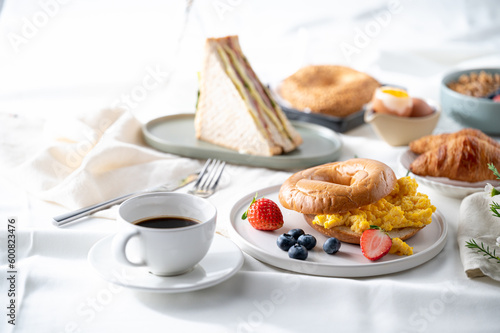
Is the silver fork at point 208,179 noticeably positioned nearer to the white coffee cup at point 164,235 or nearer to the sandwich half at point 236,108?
the sandwich half at point 236,108

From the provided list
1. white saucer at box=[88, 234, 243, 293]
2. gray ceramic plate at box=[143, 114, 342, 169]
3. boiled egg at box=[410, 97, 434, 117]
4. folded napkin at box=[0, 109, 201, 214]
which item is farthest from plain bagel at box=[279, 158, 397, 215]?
boiled egg at box=[410, 97, 434, 117]

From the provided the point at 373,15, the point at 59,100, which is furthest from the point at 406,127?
the point at 373,15

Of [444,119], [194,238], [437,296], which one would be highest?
[194,238]

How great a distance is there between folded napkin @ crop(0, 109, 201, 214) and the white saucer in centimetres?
66

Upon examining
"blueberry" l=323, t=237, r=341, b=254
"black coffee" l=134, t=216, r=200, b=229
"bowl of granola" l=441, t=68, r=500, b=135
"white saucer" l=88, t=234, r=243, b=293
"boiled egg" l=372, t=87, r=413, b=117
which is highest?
"black coffee" l=134, t=216, r=200, b=229

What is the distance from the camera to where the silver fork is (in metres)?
2.51

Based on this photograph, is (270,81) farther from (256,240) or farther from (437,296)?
(437,296)

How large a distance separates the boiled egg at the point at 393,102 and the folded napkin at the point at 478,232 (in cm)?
104

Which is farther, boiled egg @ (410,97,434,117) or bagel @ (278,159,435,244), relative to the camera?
boiled egg @ (410,97,434,117)

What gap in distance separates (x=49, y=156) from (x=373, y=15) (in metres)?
3.63

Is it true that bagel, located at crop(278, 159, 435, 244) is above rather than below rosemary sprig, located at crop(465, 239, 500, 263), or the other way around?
above

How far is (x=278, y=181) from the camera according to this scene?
2.57 m

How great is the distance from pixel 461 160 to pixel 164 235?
4.64ft

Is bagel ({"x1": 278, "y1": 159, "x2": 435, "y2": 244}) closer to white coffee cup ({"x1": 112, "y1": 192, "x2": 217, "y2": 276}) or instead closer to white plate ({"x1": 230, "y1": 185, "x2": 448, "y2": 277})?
white plate ({"x1": 230, "y1": 185, "x2": 448, "y2": 277})
